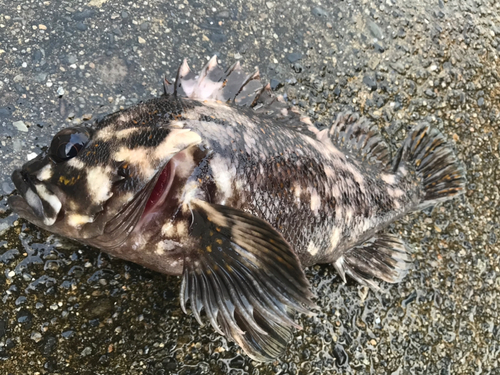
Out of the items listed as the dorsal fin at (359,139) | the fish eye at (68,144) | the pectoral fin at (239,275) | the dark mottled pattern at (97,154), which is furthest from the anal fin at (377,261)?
the fish eye at (68,144)

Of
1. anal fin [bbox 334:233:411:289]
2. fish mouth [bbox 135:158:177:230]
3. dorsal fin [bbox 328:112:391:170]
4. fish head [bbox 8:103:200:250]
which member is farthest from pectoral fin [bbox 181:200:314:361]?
dorsal fin [bbox 328:112:391:170]

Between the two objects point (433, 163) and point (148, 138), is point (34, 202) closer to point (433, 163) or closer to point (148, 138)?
point (148, 138)

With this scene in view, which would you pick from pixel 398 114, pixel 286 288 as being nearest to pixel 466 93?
pixel 398 114

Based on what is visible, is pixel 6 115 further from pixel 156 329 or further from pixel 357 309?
pixel 357 309

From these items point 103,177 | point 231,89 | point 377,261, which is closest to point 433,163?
point 377,261

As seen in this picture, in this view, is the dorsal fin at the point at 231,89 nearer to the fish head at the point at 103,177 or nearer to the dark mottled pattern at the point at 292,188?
the dark mottled pattern at the point at 292,188

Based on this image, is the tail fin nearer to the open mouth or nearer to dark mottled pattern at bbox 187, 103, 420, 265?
dark mottled pattern at bbox 187, 103, 420, 265
